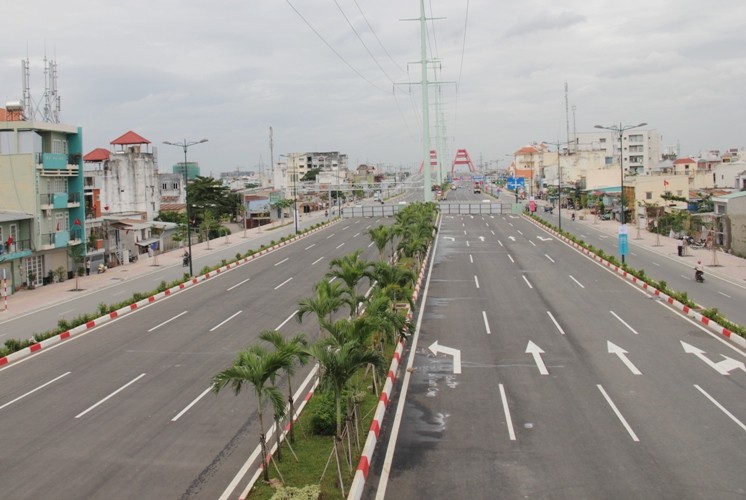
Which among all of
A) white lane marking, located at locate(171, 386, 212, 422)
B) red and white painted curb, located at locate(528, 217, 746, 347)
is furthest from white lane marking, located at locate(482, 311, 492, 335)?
white lane marking, located at locate(171, 386, 212, 422)

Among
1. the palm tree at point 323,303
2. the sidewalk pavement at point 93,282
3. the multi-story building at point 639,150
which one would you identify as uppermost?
the multi-story building at point 639,150

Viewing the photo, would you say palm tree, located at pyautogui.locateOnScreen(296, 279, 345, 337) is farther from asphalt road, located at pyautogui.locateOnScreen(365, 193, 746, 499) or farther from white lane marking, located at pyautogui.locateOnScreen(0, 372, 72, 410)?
Answer: white lane marking, located at pyautogui.locateOnScreen(0, 372, 72, 410)

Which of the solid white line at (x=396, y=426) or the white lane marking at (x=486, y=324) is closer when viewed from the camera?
the solid white line at (x=396, y=426)

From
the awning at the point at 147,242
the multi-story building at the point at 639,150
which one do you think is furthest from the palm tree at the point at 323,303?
the multi-story building at the point at 639,150

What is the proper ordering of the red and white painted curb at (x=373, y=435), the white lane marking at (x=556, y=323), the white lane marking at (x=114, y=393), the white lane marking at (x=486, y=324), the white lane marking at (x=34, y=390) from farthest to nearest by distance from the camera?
the white lane marking at (x=486, y=324) → the white lane marking at (x=556, y=323) → the white lane marking at (x=34, y=390) → the white lane marking at (x=114, y=393) → the red and white painted curb at (x=373, y=435)

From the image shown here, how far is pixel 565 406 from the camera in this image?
18.1 metres

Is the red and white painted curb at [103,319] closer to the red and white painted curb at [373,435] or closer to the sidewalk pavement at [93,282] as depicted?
the sidewalk pavement at [93,282]

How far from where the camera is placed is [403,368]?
22.3 metres

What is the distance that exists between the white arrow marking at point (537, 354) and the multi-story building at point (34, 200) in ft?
99.9

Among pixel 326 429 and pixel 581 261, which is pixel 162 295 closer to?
pixel 326 429

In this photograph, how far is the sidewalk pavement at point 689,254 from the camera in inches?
1621

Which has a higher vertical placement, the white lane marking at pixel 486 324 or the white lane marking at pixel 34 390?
the white lane marking at pixel 486 324

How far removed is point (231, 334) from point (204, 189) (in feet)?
221

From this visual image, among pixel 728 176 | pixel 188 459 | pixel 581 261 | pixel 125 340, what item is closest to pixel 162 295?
pixel 125 340
